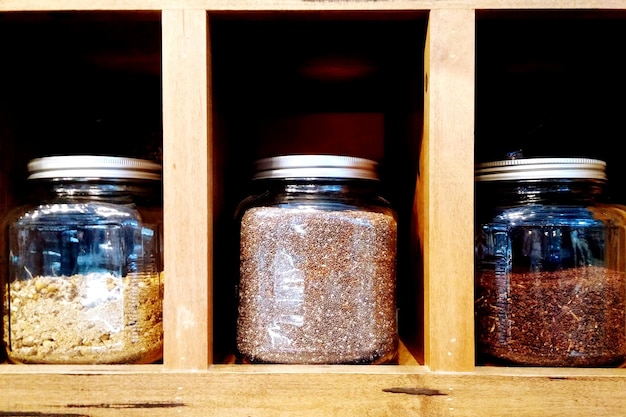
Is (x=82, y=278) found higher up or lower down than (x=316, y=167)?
lower down

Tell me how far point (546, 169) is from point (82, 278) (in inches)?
21.8

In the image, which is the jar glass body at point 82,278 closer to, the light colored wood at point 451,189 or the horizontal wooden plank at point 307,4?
the horizontal wooden plank at point 307,4

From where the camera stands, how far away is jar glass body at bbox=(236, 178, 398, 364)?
20.8 inches

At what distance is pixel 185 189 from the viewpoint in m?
0.50

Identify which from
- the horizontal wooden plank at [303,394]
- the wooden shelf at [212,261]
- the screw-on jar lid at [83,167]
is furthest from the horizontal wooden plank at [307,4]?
the horizontal wooden plank at [303,394]

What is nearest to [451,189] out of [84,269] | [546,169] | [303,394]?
[546,169]

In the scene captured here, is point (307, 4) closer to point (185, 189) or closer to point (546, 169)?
point (185, 189)

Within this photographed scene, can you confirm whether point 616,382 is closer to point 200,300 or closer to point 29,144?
point 200,300

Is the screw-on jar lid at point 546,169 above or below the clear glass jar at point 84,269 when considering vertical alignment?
above

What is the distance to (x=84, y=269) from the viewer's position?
1.80ft

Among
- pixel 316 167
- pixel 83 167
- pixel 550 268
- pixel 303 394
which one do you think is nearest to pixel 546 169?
pixel 550 268

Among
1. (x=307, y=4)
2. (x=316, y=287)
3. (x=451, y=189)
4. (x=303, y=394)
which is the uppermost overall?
(x=307, y=4)

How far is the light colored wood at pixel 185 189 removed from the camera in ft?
1.63

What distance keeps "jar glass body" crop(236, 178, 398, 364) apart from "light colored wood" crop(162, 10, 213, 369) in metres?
0.06
